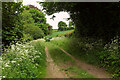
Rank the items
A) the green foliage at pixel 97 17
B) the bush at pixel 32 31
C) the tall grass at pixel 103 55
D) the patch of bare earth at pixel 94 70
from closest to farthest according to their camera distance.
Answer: the patch of bare earth at pixel 94 70 → the tall grass at pixel 103 55 → the green foliage at pixel 97 17 → the bush at pixel 32 31

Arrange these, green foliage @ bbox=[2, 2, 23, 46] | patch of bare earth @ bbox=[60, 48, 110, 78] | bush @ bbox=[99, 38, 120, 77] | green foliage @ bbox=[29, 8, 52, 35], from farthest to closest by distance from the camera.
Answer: green foliage @ bbox=[29, 8, 52, 35] < green foliage @ bbox=[2, 2, 23, 46] < patch of bare earth @ bbox=[60, 48, 110, 78] < bush @ bbox=[99, 38, 120, 77]

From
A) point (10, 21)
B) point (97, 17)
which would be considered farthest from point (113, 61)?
point (10, 21)

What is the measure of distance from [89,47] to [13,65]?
8224 millimetres

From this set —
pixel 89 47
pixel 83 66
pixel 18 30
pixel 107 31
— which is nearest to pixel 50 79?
pixel 83 66

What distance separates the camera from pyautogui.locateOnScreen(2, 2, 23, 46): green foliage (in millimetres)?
9473

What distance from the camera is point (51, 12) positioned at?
15.2 metres

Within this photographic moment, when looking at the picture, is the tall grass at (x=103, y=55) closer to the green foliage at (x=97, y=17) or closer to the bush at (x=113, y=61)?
the bush at (x=113, y=61)

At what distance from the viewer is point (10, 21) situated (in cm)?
980

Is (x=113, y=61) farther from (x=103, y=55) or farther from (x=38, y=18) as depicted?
(x=38, y=18)

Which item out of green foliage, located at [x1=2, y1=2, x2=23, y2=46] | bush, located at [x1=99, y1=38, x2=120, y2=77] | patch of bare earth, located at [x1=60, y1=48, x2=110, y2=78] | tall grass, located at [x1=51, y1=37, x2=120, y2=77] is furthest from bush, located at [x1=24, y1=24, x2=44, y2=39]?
bush, located at [x1=99, y1=38, x2=120, y2=77]

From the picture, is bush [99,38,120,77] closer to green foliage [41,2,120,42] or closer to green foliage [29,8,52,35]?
green foliage [41,2,120,42]

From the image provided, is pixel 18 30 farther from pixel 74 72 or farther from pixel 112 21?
pixel 112 21

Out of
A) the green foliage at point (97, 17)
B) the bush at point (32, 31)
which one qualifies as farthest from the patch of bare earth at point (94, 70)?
the bush at point (32, 31)

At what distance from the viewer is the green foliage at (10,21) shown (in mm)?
9473
